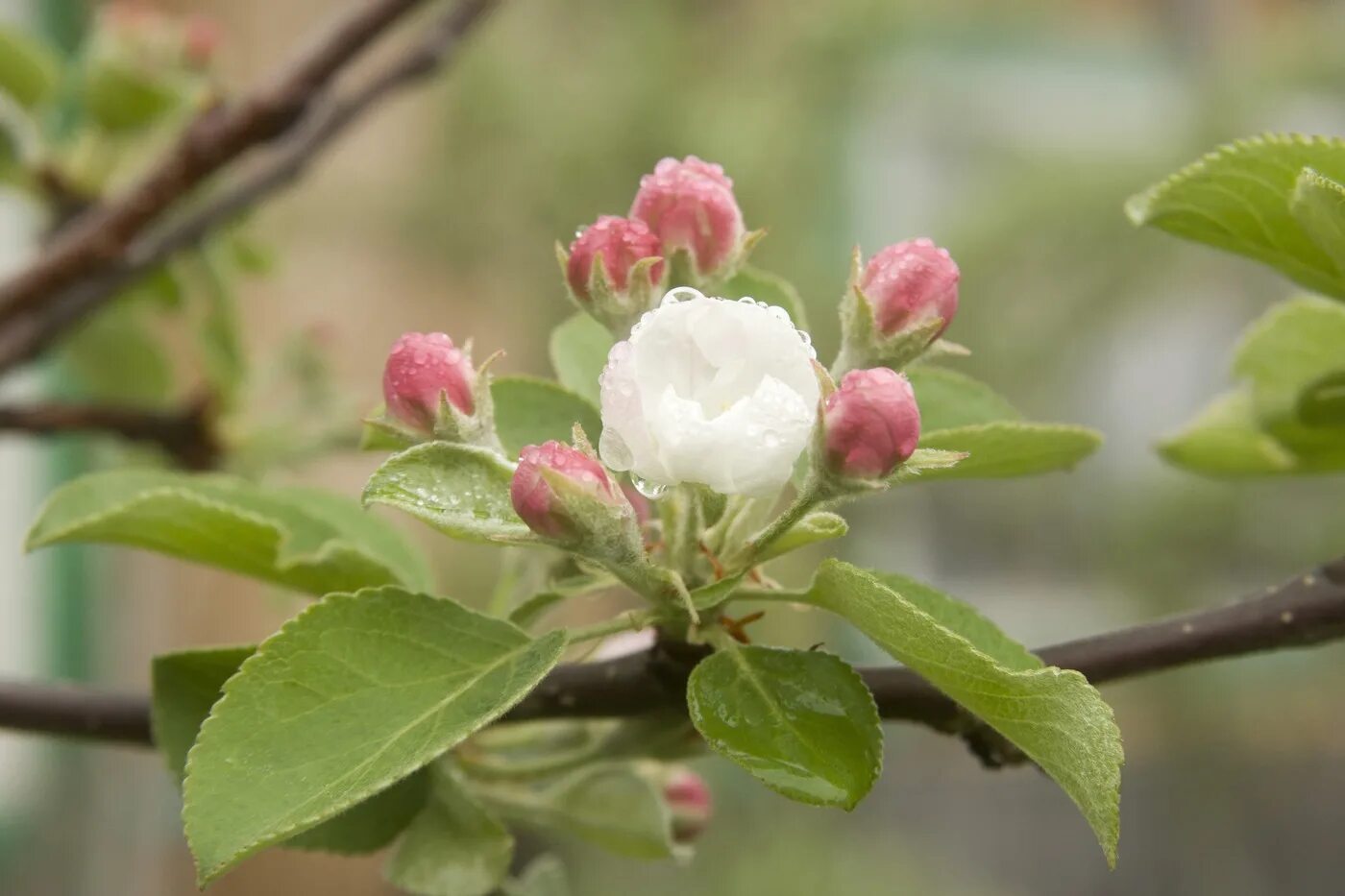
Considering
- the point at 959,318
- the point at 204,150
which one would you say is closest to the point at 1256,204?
the point at 204,150

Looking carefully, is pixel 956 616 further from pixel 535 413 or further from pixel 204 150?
pixel 204 150

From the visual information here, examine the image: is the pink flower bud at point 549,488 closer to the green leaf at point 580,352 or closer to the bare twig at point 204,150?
the green leaf at point 580,352

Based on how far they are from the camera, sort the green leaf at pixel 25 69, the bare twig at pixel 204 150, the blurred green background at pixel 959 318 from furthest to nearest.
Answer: the blurred green background at pixel 959 318 → the green leaf at pixel 25 69 → the bare twig at pixel 204 150

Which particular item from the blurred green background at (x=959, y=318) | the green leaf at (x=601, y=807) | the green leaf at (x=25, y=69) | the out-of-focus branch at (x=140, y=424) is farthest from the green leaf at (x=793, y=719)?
the blurred green background at (x=959, y=318)

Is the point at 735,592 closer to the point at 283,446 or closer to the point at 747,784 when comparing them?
the point at 283,446

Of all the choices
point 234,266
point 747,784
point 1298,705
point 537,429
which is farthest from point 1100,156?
point 537,429
